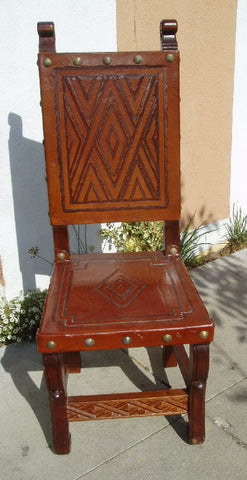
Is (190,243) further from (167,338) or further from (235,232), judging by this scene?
(167,338)

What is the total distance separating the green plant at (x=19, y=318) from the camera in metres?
2.64

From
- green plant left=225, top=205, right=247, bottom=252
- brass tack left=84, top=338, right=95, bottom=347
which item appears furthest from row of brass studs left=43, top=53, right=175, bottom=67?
green plant left=225, top=205, right=247, bottom=252

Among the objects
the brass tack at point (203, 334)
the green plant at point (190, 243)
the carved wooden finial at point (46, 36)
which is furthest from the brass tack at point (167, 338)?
the green plant at point (190, 243)

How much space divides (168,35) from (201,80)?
5.17ft

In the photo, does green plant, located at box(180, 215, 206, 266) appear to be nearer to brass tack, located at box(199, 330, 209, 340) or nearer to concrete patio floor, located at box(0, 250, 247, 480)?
concrete patio floor, located at box(0, 250, 247, 480)

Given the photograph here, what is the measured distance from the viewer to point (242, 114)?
3.77m

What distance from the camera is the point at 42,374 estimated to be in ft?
7.83

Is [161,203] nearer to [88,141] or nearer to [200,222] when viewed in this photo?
[88,141]

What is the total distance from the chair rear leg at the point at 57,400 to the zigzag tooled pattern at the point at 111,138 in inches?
27.7

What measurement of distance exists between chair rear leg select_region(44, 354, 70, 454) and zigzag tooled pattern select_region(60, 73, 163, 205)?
704 millimetres

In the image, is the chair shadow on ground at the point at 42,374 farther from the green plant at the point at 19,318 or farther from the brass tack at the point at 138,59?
the brass tack at the point at 138,59

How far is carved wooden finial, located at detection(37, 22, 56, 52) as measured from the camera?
1.78m

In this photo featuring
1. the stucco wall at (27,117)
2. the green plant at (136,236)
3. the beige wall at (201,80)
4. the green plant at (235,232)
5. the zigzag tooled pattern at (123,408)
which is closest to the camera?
the zigzag tooled pattern at (123,408)

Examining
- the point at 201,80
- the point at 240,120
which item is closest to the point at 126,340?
the point at 201,80
